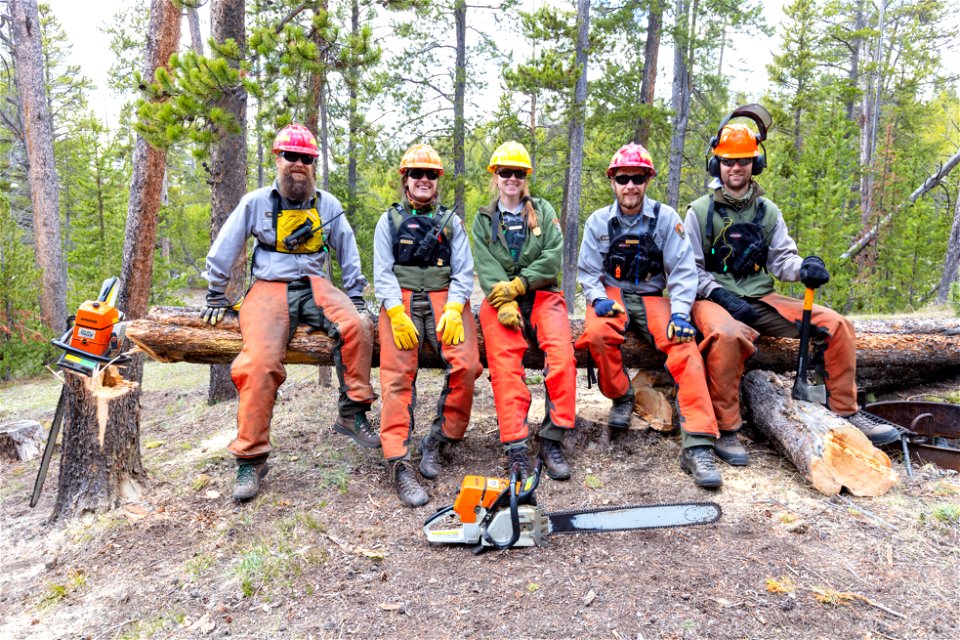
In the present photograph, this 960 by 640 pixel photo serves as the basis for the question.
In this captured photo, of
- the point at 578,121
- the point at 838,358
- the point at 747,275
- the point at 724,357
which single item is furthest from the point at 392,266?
the point at 578,121

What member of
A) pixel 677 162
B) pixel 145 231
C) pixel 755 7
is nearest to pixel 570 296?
pixel 677 162

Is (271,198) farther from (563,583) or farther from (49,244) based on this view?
(49,244)

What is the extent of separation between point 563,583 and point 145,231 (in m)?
5.75

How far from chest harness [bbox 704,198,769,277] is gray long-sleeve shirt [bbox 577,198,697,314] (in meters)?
0.39

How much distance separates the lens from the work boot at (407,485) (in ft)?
13.0

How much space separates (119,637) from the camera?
284 centimetres

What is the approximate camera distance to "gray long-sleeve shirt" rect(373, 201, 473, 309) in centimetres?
449

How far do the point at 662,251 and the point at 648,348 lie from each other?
0.87 metres

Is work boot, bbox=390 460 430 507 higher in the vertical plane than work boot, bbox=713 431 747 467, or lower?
lower

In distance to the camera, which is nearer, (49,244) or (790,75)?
(49,244)

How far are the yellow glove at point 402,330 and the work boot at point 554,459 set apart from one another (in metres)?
1.31

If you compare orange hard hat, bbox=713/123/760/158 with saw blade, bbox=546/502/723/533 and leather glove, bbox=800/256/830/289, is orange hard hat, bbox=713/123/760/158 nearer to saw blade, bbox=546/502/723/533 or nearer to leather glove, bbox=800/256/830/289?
leather glove, bbox=800/256/830/289

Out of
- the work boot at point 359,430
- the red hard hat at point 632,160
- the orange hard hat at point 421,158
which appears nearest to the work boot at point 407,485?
the work boot at point 359,430

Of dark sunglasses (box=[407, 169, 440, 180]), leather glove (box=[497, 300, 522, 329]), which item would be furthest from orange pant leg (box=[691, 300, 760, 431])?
dark sunglasses (box=[407, 169, 440, 180])
